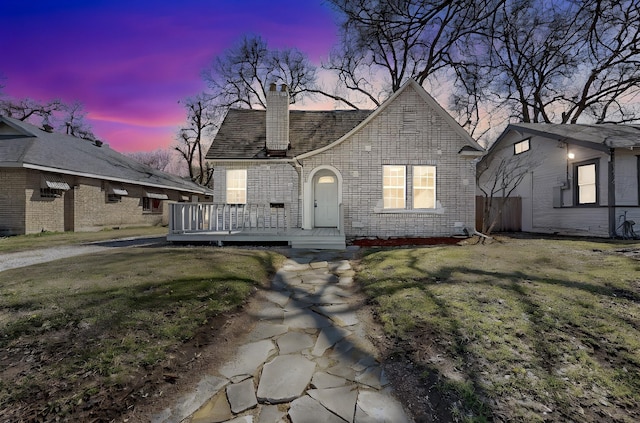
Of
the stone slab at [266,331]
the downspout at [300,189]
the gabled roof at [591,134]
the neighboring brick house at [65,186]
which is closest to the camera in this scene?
the stone slab at [266,331]

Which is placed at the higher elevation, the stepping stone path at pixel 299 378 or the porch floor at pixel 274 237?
the porch floor at pixel 274 237

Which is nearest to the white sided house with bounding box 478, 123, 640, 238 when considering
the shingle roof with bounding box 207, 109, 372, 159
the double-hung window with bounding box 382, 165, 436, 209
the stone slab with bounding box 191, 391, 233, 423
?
the double-hung window with bounding box 382, 165, 436, 209

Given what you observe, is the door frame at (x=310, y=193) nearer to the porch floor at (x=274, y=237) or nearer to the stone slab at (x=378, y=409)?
the porch floor at (x=274, y=237)

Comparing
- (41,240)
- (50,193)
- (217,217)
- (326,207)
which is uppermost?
(50,193)

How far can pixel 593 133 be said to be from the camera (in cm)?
1261

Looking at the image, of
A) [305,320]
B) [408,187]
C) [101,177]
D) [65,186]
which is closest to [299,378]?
[305,320]

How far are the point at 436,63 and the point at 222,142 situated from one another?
19.3 meters

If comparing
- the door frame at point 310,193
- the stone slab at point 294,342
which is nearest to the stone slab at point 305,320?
the stone slab at point 294,342

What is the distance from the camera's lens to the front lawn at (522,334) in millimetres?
2332

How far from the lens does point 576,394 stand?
239cm

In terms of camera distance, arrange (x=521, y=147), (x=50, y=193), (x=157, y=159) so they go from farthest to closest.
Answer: (x=157, y=159)
(x=521, y=147)
(x=50, y=193)

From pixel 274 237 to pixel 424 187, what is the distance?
20.0 ft

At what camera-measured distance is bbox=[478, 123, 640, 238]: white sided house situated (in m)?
10.9

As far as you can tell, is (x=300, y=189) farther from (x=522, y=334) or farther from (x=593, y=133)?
(x=593, y=133)
